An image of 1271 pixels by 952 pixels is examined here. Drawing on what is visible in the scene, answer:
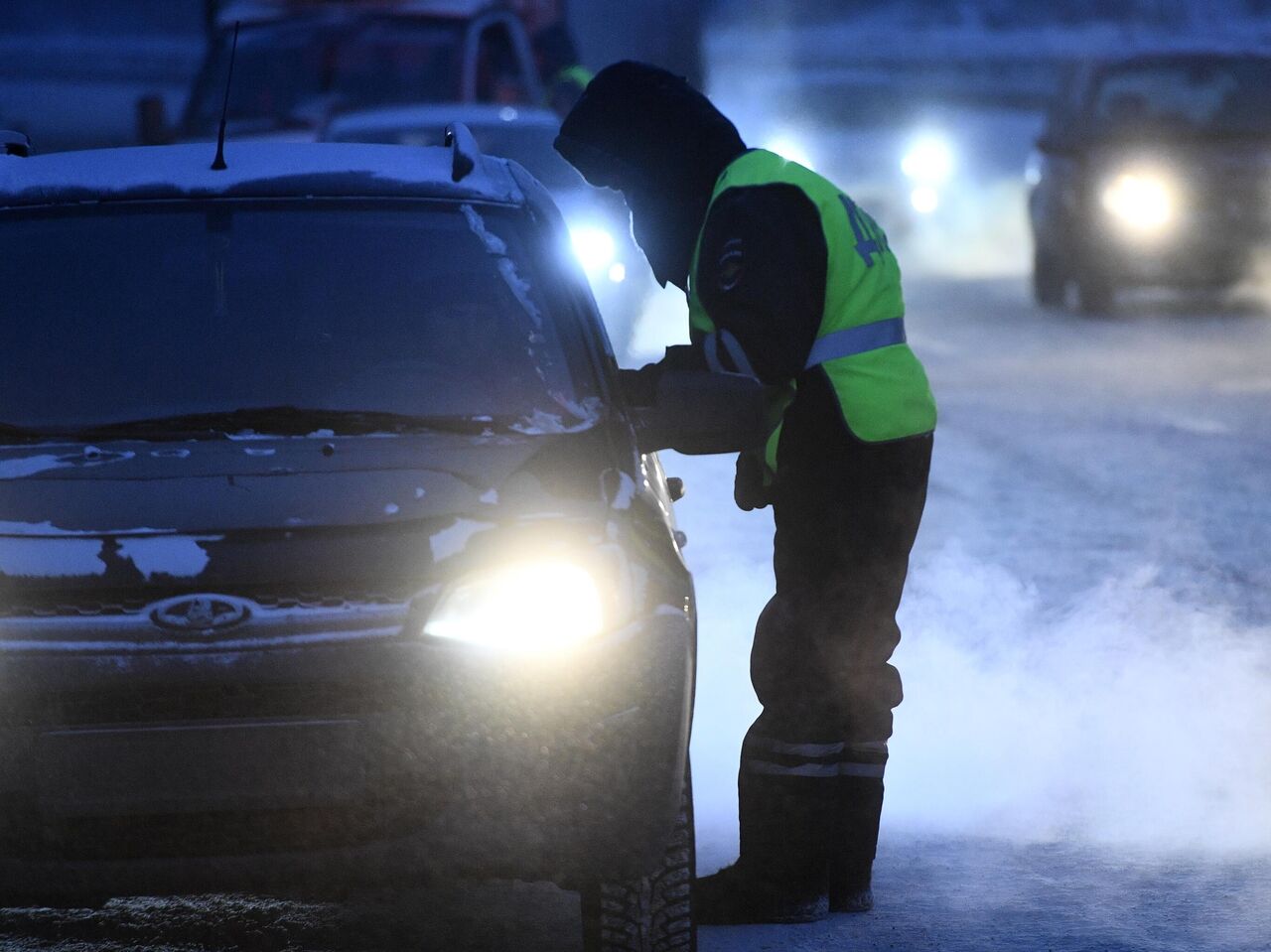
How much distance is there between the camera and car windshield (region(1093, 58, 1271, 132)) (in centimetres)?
1709

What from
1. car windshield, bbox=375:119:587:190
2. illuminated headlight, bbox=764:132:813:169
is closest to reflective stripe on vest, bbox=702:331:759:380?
car windshield, bbox=375:119:587:190

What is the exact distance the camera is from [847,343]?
4.75m

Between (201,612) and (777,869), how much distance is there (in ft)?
5.29

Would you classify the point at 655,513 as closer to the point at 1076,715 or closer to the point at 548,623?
the point at 548,623

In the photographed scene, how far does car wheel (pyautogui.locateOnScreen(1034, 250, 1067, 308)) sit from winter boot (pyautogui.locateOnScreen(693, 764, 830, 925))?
13.9 metres

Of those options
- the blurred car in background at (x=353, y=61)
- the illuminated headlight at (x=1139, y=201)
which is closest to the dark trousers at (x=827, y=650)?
the blurred car in background at (x=353, y=61)

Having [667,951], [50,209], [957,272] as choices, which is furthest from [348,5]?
[667,951]

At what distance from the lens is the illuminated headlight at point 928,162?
2736 cm

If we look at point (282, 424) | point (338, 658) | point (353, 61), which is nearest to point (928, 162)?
point (353, 61)

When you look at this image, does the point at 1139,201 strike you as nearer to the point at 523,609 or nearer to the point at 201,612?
the point at 523,609

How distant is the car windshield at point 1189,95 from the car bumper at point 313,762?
555 inches

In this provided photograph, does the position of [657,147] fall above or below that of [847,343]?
above

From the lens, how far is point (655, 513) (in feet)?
13.3

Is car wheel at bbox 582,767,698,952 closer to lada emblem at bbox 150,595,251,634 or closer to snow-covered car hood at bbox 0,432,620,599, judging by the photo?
snow-covered car hood at bbox 0,432,620,599
